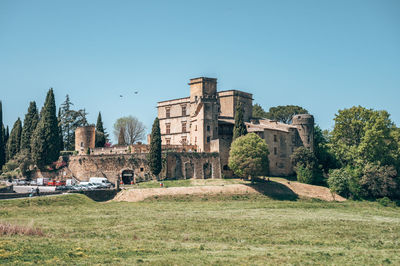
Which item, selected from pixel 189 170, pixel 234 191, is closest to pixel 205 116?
pixel 189 170

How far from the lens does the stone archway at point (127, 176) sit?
63.8 metres

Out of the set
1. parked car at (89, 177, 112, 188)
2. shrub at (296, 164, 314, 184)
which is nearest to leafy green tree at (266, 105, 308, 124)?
shrub at (296, 164, 314, 184)

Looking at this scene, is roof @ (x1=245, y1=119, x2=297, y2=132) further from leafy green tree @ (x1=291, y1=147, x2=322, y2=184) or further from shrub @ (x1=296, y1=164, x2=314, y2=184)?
shrub @ (x1=296, y1=164, x2=314, y2=184)

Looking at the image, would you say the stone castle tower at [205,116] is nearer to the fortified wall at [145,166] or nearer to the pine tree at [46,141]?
the fortified wall at [145,166]

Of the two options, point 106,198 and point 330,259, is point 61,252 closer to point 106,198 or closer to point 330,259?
point 330,259

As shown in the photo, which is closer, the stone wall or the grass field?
the grass field

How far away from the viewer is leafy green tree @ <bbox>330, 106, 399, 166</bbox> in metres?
60.3

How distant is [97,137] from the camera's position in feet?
250

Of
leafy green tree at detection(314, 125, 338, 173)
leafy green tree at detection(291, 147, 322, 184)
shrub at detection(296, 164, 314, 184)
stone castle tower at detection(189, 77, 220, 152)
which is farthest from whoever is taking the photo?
leafy green tree at detection(314, 125, 338, 173)

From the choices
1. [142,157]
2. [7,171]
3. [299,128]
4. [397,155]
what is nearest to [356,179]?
[397,155]

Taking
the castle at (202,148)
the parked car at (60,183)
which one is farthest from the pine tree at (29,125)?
the parked car at (60,183)

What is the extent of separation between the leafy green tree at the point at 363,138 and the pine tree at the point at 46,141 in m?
39.2

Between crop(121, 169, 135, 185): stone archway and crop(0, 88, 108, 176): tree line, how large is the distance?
36.1 ft

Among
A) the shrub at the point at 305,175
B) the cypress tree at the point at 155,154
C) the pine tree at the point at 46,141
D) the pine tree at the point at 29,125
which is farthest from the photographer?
the pine tree at the point at 29,125
